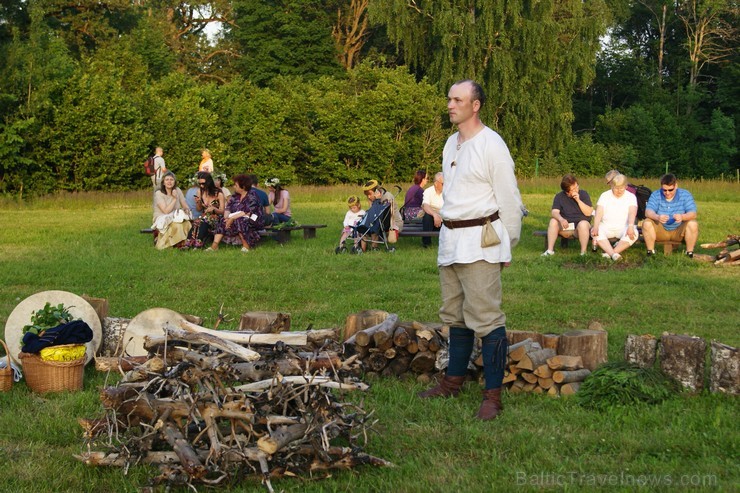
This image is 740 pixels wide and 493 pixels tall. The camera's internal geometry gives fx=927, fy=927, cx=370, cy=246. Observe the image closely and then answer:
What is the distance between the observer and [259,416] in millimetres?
4973

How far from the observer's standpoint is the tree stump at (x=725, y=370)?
6.21 m

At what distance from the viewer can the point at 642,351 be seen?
6.58 meters

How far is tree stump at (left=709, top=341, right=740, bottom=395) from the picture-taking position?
621cm

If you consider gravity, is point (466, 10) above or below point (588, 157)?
above

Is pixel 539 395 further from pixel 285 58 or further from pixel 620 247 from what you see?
pixel 285 58

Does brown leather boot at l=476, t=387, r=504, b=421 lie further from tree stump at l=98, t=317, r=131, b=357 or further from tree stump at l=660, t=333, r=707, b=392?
tree stump at l=98, t=317, r=131, b=357

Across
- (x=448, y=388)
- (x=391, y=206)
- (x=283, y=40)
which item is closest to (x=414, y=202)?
(x=391, y=206)

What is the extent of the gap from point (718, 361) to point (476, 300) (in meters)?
1.77

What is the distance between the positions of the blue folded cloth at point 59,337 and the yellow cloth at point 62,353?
28mm

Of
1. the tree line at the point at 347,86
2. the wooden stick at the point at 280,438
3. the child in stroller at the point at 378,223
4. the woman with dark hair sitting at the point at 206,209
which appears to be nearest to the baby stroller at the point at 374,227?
the child in stroller at the point at 378,223

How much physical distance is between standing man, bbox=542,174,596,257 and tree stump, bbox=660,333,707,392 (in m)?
7.58

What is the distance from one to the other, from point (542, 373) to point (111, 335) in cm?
351

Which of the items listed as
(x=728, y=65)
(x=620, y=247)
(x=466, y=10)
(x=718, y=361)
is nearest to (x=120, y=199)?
(x=620, y=247)

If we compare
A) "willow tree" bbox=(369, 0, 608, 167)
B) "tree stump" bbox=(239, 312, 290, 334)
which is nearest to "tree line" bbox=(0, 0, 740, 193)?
"willow tree" bbox=(369, 0, 608, 167)
